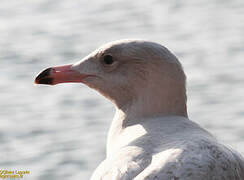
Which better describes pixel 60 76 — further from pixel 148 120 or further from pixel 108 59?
pixel 148 120

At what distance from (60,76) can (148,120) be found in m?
0.97

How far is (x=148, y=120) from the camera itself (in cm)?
693

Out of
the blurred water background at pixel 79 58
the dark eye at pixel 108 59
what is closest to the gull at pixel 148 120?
the dark eye at pixel 108 59

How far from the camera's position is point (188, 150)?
19.7 feet

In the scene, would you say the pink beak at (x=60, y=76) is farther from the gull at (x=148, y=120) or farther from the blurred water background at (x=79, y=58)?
the blurred water background at (x=79, y=58)

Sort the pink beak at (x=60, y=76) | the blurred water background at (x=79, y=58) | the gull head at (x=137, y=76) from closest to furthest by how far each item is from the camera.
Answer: the gull head at (x=137, y=76) < the pink beak at (x=60, y=76) < the blurred water background at (x=79, y=58)

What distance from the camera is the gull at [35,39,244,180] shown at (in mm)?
5897

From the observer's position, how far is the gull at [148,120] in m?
5.90

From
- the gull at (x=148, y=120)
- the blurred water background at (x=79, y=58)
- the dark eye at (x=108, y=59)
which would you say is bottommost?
the blurred water background at (x=79, y=58)

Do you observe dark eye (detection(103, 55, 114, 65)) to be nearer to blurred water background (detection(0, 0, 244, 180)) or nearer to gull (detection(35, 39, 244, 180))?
gull (detection(35, 39, 244, 180))

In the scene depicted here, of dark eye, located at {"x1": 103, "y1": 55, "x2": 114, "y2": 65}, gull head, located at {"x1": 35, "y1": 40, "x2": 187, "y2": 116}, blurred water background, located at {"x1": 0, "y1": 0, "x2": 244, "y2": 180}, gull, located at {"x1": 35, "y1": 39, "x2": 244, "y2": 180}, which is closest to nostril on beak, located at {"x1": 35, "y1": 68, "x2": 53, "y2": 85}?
gull, located at {"x1": 35, "y1": 39, "x2": 244, "y2": 180}

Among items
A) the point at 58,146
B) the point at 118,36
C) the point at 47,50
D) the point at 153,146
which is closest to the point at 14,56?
the point at 47,50

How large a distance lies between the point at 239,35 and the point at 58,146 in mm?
4038

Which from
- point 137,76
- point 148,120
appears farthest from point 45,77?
point 148,120
